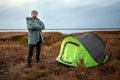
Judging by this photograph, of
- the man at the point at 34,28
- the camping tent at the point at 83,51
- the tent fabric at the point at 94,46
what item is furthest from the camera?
the tent fabric at the point at 94,46

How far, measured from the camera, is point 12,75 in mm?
10906

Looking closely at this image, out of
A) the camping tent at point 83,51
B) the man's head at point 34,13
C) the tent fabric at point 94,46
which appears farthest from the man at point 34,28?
the tent fabric at point 94,46

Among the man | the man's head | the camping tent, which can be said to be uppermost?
the man's head

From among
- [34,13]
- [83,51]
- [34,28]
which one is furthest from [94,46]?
[34,13]

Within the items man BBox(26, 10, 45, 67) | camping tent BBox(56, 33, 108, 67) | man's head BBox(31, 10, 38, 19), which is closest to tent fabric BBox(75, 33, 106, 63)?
camping tent BBox(56, 33, 108, 67)

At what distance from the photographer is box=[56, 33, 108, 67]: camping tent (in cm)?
1179

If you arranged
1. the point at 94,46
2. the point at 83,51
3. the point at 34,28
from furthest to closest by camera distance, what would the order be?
the point at 94,46
the point at 83,51
the point at 34,28

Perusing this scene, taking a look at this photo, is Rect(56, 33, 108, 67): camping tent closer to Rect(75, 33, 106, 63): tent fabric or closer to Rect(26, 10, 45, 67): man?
Rect(75, 33, 106, 63): tent fabric

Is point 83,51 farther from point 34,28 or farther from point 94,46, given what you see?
point 34,28

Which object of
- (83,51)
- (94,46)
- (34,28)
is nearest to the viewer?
(34,28)

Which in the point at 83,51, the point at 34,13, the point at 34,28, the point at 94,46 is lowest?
the point at 83,51

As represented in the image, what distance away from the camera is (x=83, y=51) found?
1191cm

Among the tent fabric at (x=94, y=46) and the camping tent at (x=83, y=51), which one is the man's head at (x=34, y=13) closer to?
the camping tent at (x=83, y=51)

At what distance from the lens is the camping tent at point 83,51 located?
11794 mm
